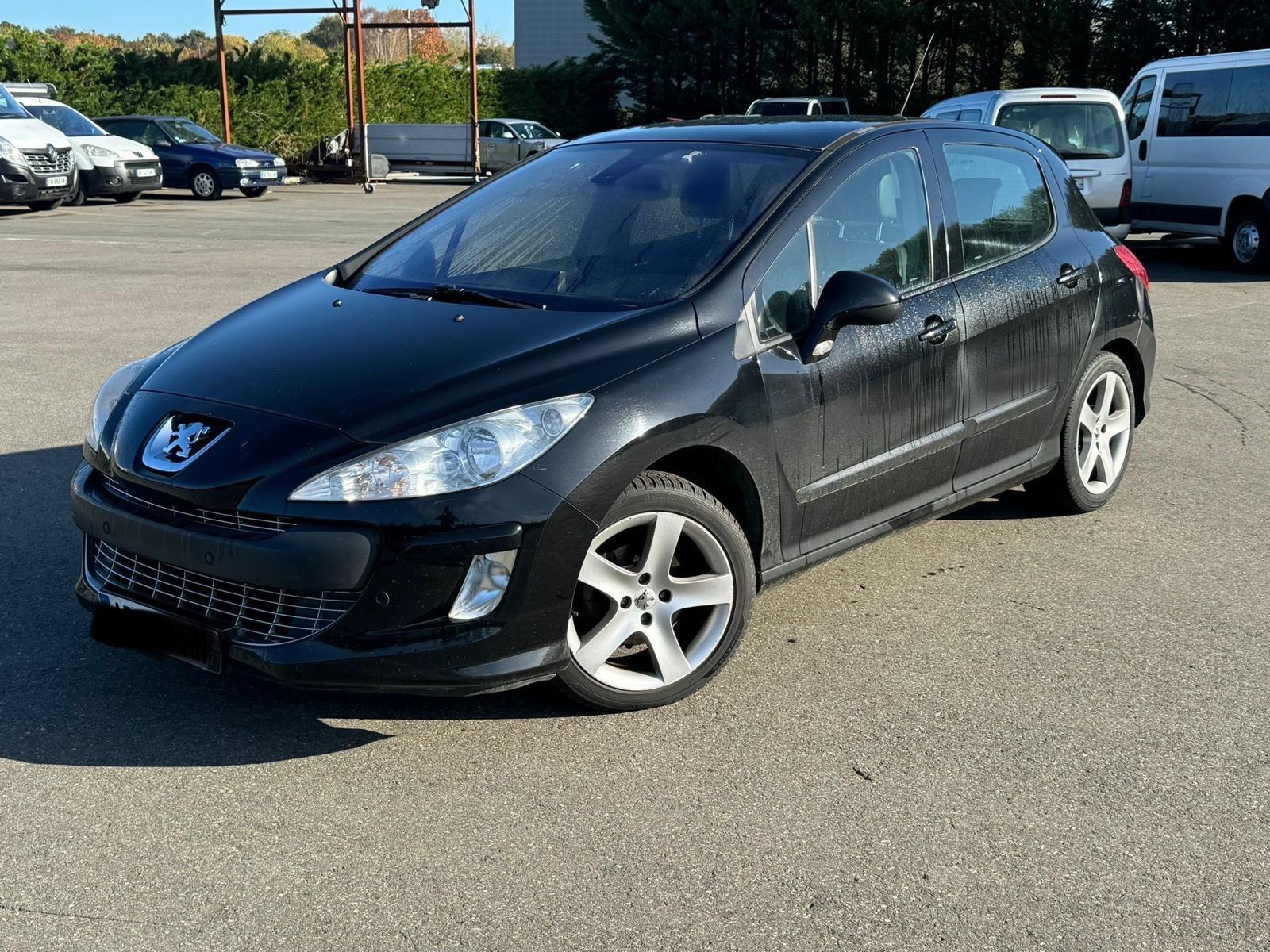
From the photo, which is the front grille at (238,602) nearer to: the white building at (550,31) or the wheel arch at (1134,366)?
the wheel arch at (1134,366)

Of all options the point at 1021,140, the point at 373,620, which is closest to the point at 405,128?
the point at 1021,140

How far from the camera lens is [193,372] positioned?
3.97m

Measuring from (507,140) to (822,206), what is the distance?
32.2 m

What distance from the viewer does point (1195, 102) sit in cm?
1461

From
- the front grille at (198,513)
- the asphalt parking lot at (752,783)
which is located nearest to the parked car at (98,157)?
the asphalt parking lot at (752,783)

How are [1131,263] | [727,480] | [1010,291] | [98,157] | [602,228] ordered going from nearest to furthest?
[727,480], [602,228], [1010,291], [1131,263], [98,157]

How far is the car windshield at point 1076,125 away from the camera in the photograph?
45.8 ft

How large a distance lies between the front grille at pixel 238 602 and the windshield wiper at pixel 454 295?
3.79 ft

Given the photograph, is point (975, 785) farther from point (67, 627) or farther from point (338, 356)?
point (67, 627)

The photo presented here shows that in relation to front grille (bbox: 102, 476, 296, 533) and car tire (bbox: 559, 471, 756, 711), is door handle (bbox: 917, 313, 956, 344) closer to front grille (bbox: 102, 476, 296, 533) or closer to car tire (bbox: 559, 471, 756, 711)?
car tire (bbox: 559, 471, 756, 711)

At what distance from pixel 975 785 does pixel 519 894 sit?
1206 mm

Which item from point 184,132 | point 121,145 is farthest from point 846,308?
point 184,132

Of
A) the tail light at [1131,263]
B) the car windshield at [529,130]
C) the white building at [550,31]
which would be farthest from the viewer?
the white building at [550,31]

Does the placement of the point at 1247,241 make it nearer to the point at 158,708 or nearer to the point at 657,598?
the point at 657,598
